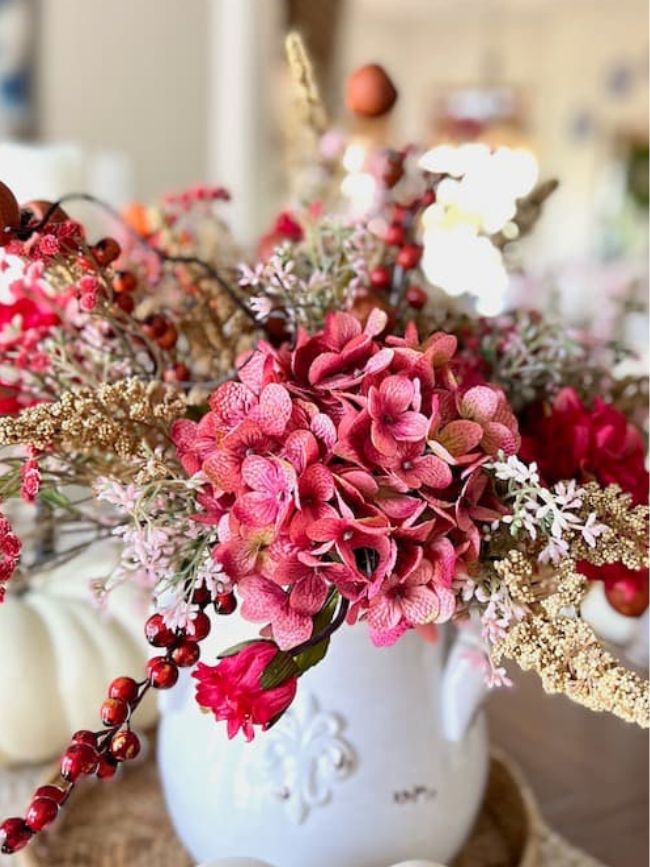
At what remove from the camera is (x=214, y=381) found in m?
0.60

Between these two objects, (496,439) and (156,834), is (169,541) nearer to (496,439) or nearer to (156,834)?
(496,439)

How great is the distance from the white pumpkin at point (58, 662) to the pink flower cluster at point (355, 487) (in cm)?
28

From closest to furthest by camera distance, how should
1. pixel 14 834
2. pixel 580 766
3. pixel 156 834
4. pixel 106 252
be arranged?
pixel 14 834 < pixel 106 252 < pixel 156 834 < pixel 580 766

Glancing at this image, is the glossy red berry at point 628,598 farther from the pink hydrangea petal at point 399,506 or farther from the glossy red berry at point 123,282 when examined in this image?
the glossy red berry at point 123,282

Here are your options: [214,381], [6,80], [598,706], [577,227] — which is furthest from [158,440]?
[577,227]

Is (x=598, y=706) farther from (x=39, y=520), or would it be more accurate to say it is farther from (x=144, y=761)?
(x=144, y=761)

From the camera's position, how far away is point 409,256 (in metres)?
0.61

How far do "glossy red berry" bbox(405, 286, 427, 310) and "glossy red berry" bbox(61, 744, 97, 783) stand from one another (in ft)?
1.06

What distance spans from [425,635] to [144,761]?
340mm

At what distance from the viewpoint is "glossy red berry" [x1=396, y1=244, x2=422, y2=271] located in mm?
610

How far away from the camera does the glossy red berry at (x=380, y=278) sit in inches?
24.3

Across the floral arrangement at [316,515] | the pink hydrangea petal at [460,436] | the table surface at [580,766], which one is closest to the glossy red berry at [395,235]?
the floral arrangement at [316,515]

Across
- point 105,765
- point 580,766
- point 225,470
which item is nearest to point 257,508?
point 225,470

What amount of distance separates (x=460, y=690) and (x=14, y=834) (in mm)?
286
